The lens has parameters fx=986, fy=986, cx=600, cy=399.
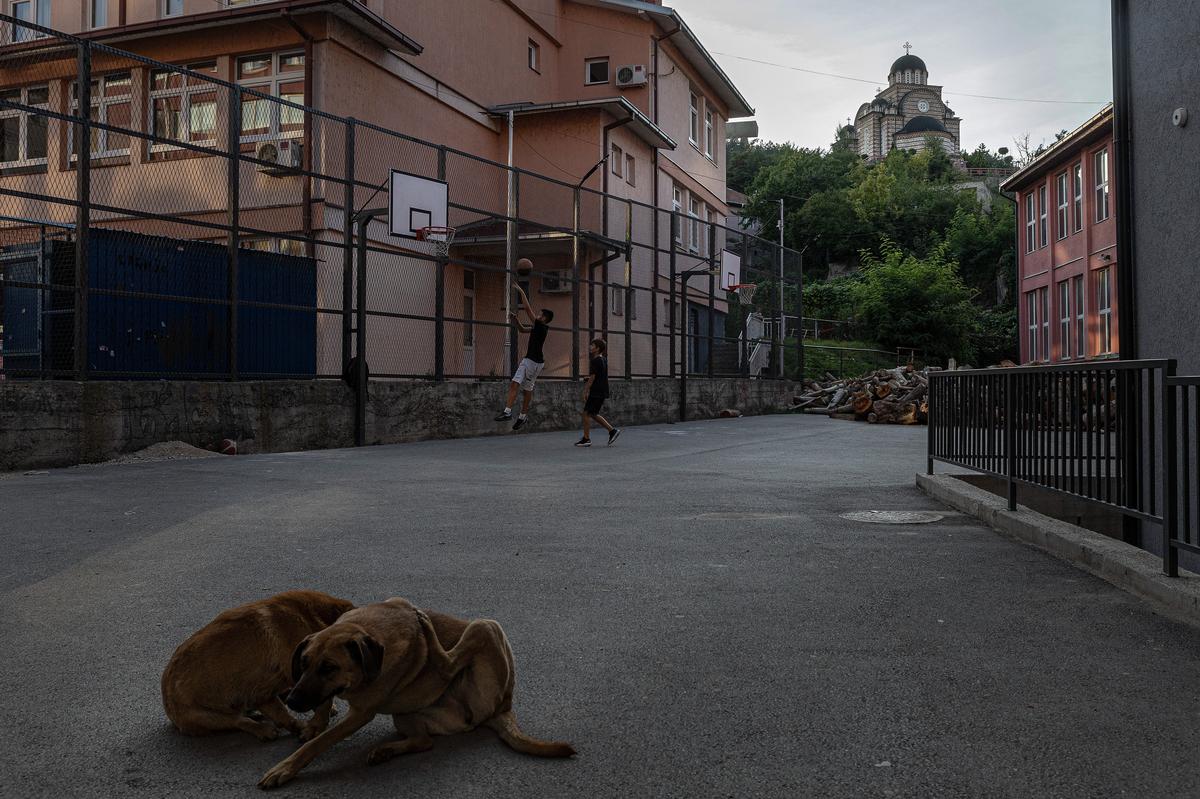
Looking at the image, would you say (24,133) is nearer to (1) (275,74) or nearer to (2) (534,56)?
(1) (275,74)

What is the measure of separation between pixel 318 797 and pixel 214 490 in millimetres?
6141

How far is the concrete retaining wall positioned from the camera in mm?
9680

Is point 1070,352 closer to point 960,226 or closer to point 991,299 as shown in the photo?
point 991,299

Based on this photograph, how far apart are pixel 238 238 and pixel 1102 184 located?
27.8 m

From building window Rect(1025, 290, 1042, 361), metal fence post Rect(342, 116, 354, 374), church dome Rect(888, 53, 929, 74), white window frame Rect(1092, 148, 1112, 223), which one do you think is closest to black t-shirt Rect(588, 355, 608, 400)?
metal fence post Rect(342, 116, 354, 374)

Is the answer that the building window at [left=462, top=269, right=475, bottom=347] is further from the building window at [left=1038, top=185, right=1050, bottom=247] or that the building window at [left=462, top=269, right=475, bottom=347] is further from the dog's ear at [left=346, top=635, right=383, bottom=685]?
the building window at [left=1038, top=185, right=1050, bottom=247]

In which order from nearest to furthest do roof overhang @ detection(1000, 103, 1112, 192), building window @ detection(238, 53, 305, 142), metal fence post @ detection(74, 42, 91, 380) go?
metal fence post @ detection(74, 42, 91, 380), building window @ detection(238, 53, 305, 142), roof overhang @ detection(1000, 103, 1112, 192)

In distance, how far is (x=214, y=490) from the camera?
797cm

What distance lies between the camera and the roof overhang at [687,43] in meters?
29.4

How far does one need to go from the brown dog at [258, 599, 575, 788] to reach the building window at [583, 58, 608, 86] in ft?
98.0

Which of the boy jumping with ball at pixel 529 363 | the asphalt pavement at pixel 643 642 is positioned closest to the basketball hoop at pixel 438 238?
the boy jumping with ball at pixel 529 363

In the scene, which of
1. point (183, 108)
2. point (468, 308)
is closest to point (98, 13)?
point (183, 108)

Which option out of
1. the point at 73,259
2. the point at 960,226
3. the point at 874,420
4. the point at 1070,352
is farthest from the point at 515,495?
Result: the point at 960,226

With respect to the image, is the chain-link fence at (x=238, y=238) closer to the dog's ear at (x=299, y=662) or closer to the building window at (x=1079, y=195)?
the dog's ear at (x=299, y=662)
